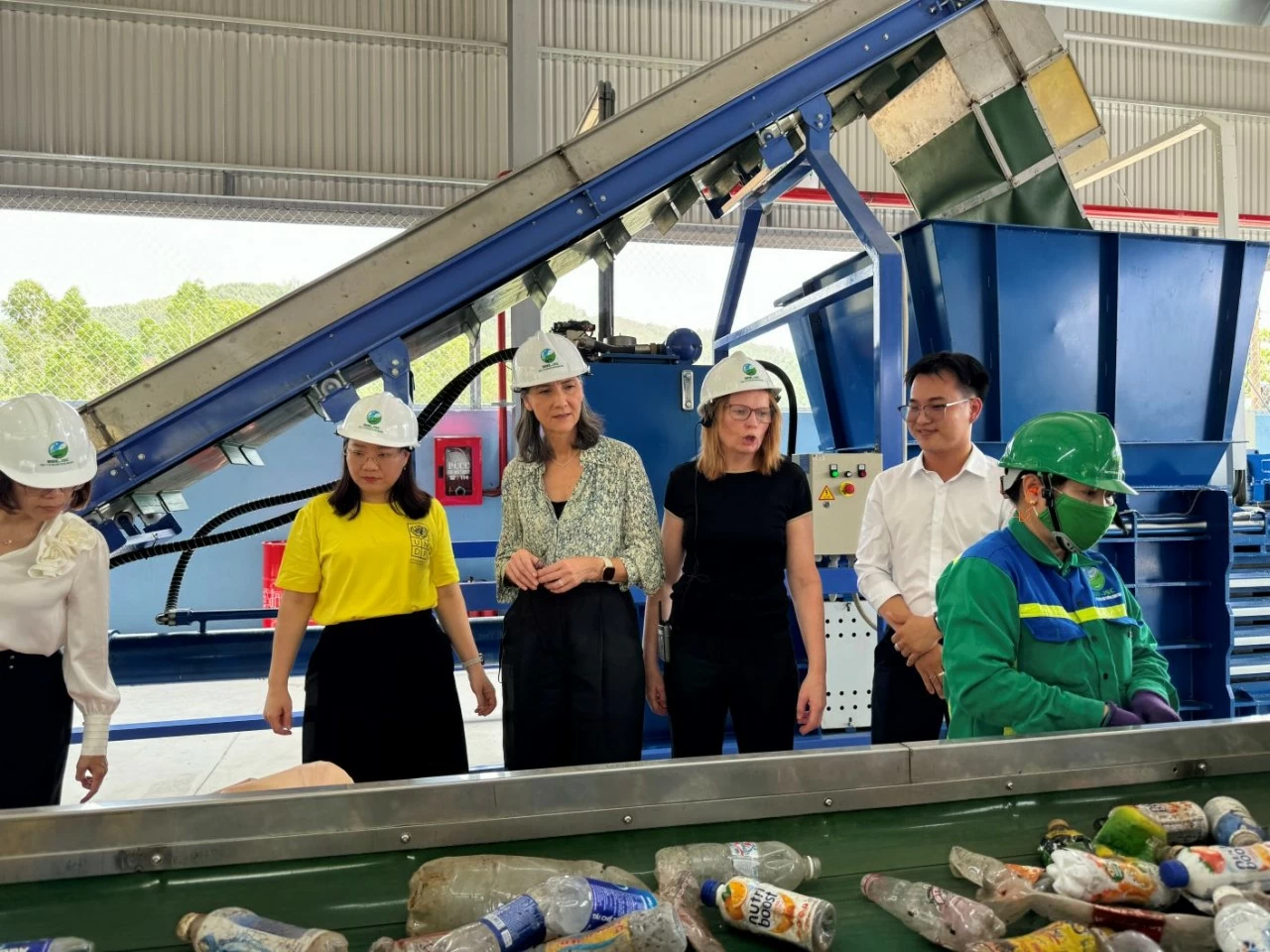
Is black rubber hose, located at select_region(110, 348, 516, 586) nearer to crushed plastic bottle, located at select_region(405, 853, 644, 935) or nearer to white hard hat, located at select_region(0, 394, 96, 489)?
white hard hat, located at select_region(0, 394, 96, 489)

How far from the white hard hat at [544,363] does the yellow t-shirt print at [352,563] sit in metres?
0.52

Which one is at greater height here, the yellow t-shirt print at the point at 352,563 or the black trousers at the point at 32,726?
the yellow t-shirt print at the point at 352,563

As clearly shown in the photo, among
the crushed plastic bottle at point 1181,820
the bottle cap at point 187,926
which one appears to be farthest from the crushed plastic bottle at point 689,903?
the crushed plastic bottle at point 1181,820

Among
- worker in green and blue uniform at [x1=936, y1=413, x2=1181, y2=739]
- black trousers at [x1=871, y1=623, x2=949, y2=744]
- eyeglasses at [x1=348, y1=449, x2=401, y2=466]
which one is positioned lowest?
black trousers at [x1=871, y1=623, x2=949, y2=744]

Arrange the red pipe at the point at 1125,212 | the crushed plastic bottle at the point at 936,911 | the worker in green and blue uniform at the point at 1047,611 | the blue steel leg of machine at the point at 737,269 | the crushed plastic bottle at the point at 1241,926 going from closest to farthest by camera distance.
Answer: the crushed plastic bottle at the point at 1241,926 < the crushed plastic bottle at the point at 936,911 < the worker in green and blue uniform at the point at 1047,611 < the blue steel leg of machine at the point at 737,269 < the red pipe at the point at 1125,212

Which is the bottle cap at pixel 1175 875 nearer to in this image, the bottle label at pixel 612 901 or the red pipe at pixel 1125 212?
the bottle label at pixel 612 901

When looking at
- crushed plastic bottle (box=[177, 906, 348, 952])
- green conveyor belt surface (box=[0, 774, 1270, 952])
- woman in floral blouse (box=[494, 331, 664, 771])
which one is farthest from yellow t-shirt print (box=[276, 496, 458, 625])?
crushed plastic bottle (box=[177, 906, 348, 952])

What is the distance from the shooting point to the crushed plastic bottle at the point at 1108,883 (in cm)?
119

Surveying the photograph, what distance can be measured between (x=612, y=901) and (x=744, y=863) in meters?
0.24

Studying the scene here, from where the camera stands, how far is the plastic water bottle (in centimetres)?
107

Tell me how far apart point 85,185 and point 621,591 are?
7.91m

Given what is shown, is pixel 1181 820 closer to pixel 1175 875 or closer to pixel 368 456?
pixel 1175 875

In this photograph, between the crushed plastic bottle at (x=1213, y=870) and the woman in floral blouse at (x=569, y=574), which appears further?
the woman in floral blouse at (x=569, y=574)

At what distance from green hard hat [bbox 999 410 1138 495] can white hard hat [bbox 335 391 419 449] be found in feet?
5.09
